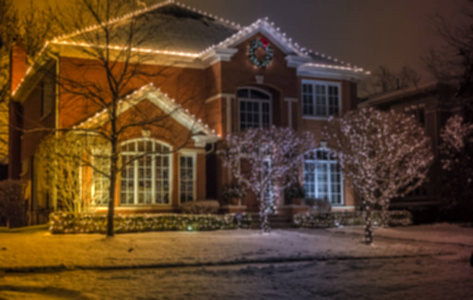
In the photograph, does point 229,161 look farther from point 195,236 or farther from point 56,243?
point 56,243

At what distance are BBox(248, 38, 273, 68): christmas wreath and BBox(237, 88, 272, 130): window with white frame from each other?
119cm

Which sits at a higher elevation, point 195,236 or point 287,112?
point 287,112

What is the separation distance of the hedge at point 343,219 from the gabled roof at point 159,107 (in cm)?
457

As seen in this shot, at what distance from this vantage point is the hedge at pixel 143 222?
17.4m

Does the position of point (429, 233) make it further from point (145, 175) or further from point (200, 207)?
point (145, 175)

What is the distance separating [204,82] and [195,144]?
134 inches

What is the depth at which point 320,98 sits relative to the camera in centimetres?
2628

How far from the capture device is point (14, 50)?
2731 centimetres

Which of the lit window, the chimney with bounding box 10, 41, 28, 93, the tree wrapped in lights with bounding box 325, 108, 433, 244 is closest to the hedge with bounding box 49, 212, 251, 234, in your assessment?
the tree wrapped in lights with bounding box 325, 108, 433, 244

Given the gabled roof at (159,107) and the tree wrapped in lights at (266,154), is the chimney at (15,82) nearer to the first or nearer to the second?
the gabled roof at (159,107)

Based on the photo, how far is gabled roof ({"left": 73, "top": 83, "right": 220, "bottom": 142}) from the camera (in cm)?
1953

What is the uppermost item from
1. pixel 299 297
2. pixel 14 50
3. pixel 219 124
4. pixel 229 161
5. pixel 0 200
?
pixel 14 50

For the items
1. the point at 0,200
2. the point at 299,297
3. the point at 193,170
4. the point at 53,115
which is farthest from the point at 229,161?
the point at 299,297

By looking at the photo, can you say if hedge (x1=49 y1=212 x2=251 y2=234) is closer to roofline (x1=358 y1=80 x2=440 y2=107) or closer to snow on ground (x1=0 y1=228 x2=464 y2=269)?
snow on ground (x1=0 y1=228 x2=464 y2=269)
